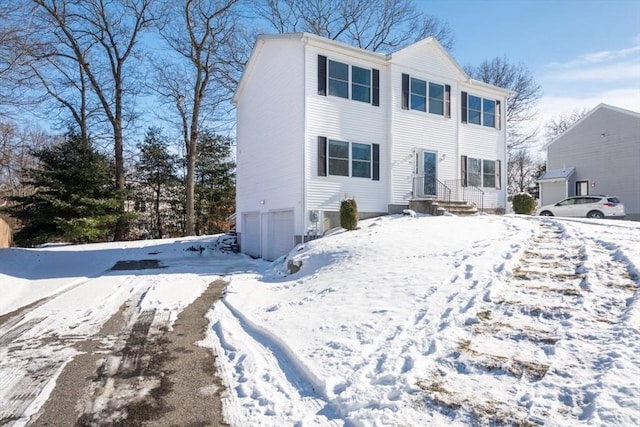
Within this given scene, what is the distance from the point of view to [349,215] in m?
11.1

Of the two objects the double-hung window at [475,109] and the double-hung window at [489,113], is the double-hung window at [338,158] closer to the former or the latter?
the double-hung window at [475,109]

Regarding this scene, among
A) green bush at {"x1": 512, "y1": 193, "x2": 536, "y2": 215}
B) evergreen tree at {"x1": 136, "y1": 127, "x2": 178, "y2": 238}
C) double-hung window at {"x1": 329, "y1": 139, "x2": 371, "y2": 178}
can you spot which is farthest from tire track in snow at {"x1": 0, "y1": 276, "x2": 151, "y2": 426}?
evergreen tree at {"x1": 136, "y1": 127, "x2": 178, "y2": 238}

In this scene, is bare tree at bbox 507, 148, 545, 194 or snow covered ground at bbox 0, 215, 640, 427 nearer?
snow covered ground at bbox 0, 215, 640, 427

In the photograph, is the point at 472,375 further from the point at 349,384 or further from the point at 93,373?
the point at 93,373

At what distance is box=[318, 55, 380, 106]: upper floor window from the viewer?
1227 centimetres

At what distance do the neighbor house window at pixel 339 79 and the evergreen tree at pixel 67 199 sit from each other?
1329 cm

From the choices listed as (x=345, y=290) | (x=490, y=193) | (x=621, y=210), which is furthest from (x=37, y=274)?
(x=621, y=210)

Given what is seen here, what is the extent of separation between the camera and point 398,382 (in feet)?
10.8

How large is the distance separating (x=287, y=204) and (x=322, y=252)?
3.96 metres

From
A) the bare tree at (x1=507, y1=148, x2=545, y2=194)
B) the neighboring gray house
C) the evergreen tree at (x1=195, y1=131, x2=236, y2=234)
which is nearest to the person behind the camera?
the neighboring gray house

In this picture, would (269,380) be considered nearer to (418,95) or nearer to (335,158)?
(335,158)

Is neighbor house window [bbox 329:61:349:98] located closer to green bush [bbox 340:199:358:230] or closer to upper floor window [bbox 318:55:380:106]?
upper floor window [bbox 318:55:380:106]

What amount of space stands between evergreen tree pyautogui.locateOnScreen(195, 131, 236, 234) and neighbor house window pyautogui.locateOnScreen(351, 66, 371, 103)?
15.4 metres

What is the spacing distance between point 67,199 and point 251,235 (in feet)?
32.9
